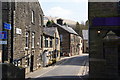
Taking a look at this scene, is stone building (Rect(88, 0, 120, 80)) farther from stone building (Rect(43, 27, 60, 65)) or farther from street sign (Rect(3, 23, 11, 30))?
stone building (Rect(43, 27, 60, 65))

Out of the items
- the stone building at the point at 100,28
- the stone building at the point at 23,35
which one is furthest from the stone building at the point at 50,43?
the stone building at the point at 100,28

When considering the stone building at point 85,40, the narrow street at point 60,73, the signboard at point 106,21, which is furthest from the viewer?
the stone building at point 85,40

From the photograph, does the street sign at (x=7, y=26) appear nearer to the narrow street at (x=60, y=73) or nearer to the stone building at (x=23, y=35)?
the stone building at (x=23, y=35)

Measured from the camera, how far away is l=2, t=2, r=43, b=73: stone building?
16812 mm

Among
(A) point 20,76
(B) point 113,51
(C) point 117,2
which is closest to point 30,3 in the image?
(A) point 20,76

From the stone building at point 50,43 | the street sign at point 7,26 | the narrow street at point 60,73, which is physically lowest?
the narrow street at point 60,73

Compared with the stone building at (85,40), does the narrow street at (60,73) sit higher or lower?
lower

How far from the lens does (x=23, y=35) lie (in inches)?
797

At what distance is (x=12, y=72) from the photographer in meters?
14.0

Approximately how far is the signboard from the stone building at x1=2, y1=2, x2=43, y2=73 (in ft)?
25.2

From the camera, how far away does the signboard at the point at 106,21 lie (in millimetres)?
13039

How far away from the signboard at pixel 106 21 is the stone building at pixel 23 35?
7.70 metres

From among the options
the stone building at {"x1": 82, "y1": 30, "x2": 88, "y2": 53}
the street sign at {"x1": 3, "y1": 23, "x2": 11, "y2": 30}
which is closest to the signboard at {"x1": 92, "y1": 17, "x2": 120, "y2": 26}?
the street sign at {"x1": 3, "y1": 23, "x2": 11, "y2": 30}

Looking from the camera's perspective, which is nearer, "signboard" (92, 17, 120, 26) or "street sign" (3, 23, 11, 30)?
"signboard" (92, 17, 120, 26)
